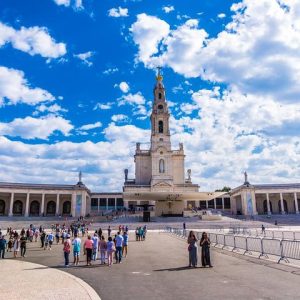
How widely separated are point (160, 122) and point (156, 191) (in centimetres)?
2390

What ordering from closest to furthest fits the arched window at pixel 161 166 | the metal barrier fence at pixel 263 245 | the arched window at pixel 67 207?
the metal barrier fence at pixel 263 245
the arched window at pixel 67 207
the arched window at pixel 161 166

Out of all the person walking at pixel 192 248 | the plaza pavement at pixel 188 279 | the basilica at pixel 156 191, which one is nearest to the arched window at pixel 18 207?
the basilica at pixel 156 191

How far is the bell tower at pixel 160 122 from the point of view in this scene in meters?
91.4

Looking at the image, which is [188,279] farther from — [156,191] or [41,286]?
[156,191]

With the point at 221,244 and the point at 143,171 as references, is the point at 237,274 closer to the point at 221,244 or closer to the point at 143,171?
the point at 221,244

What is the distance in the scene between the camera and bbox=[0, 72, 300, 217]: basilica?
78.3m

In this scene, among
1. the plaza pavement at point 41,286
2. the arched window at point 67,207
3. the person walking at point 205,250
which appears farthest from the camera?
the arched window at point 67,207

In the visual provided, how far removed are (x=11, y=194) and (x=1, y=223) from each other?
19397mm

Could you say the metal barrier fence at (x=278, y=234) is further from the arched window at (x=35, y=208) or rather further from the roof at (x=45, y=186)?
the arched window at (x=35, y=208)

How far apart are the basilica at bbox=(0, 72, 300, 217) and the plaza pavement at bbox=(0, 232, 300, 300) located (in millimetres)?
57730

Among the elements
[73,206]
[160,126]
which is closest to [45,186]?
[73,206]

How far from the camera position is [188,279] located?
12.0 metres

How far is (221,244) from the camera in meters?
25.4

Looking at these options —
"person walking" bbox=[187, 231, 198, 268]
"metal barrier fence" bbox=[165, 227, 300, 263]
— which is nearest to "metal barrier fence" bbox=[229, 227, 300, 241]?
"metal barrier fence" bbox=[165, 227, 300, 263]
